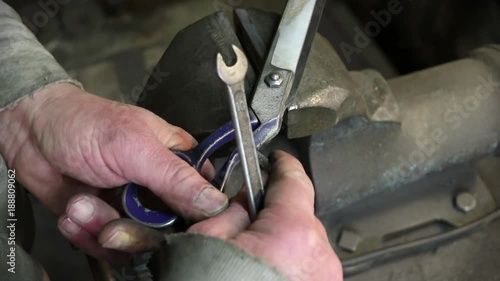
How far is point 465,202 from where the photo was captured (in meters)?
0.87

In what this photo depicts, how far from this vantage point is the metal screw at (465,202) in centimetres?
87

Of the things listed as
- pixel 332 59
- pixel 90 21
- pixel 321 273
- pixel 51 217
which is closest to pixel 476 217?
Answer: pixel 332 59

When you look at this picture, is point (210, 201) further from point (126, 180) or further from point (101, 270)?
point (101, 270)

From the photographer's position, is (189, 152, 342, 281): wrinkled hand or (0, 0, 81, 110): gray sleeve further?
(0, 0, 81, 110): gray sleeve

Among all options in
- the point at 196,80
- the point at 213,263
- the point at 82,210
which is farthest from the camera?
the point at 196,80

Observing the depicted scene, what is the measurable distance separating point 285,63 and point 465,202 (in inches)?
15.7

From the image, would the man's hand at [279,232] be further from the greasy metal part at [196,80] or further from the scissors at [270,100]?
the greasy metal part at [196,80]

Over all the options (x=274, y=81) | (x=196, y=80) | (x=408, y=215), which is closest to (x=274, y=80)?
(x=274, y=81)

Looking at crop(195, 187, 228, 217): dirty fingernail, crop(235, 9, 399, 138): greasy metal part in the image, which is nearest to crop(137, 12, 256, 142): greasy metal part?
crop(235, 9, 399, 138): greasy metal part

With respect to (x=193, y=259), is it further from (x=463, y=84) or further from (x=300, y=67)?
(x=463, y=84)

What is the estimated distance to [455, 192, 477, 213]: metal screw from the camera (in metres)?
0.87

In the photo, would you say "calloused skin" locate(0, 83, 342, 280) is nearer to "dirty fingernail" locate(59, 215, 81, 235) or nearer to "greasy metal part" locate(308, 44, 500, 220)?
"dirty fingernail" locate(59, 215, 81, 235)

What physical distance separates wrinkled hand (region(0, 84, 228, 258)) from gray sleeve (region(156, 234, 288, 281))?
0.21 feet

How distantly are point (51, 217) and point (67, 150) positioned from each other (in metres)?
0.39
